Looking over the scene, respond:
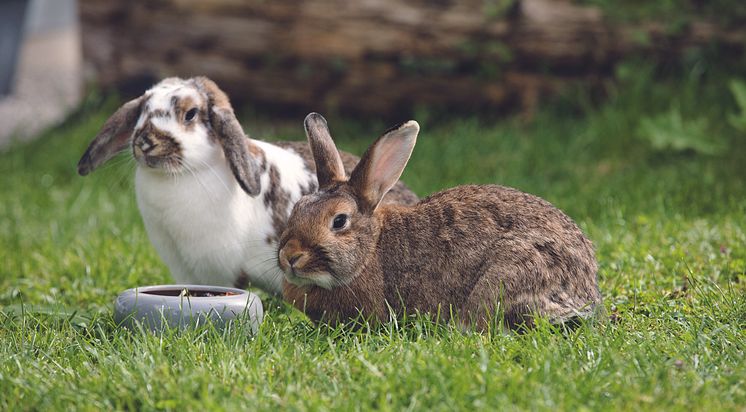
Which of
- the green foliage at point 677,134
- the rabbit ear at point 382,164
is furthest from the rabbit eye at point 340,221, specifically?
the green foliage at point 677,134

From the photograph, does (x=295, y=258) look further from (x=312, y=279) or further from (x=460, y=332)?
(x=460, y=332)

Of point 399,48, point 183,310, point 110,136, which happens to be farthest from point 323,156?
point 399,48

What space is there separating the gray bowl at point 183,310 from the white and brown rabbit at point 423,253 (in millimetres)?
219

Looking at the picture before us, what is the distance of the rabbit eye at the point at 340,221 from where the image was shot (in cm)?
388

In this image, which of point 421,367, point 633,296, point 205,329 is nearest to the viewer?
point 421,367

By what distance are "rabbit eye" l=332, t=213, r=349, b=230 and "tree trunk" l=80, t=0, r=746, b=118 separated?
4552mm

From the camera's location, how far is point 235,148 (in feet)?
13.9

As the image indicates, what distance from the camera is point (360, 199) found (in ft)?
13.1

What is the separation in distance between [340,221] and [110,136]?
1.34m

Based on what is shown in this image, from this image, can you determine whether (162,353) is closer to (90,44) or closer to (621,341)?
(621,341)

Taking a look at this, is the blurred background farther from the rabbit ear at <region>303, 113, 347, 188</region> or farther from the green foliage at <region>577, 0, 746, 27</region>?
the rabbit ear at <region>303, 113, 347, 188</region>

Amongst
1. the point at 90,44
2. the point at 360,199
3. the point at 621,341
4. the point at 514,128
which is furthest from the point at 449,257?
the point at 90,44

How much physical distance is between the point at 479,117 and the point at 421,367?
5600 mm

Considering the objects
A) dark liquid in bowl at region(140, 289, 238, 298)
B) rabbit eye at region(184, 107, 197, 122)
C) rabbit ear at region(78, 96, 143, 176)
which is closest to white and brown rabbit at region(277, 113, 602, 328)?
dark liquid in bowl at region(140, 289, 238, 298)
